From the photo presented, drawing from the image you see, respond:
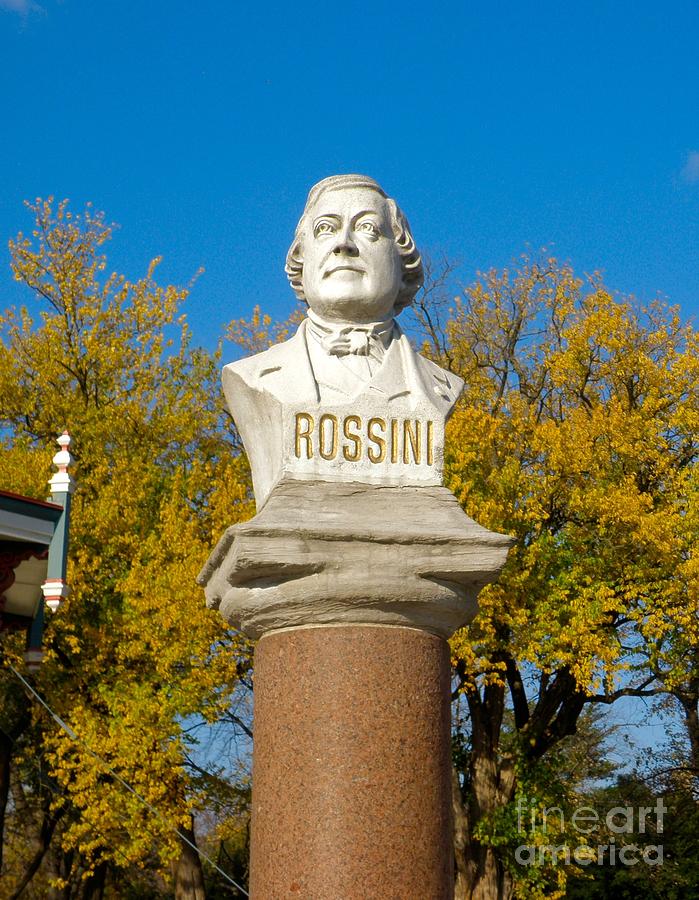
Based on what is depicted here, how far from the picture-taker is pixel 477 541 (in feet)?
19.3

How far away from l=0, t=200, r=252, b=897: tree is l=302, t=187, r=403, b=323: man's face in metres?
11.7

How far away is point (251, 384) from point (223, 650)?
12.6m

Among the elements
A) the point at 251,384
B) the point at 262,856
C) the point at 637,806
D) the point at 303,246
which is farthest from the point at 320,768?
the point at 637,806

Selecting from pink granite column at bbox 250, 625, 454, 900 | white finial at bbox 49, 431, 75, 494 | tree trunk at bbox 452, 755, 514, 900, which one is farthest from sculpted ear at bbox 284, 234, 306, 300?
tree trunk at bbox 452, 755, 514, 900

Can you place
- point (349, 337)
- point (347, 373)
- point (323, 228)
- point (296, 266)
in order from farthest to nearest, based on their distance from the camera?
point (296, 266) < point (323, 228) < point (349, 337) < point (347, 373)

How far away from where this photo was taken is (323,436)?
6180 millimetres

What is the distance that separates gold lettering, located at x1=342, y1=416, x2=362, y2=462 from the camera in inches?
243

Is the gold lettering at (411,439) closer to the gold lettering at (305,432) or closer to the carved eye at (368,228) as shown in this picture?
the gold lettering at (305,432)

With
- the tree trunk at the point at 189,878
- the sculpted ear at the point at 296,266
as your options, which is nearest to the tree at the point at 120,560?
the tree trunk at the point at 189,878

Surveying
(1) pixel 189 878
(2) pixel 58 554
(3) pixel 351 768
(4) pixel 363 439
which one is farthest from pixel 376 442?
(1) pixel 189 878

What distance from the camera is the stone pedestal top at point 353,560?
5.74 meters

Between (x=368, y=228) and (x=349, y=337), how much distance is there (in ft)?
1.95

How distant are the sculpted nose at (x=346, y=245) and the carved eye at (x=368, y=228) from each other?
2.9 inches

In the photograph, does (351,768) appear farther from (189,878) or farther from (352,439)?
(189,878)
